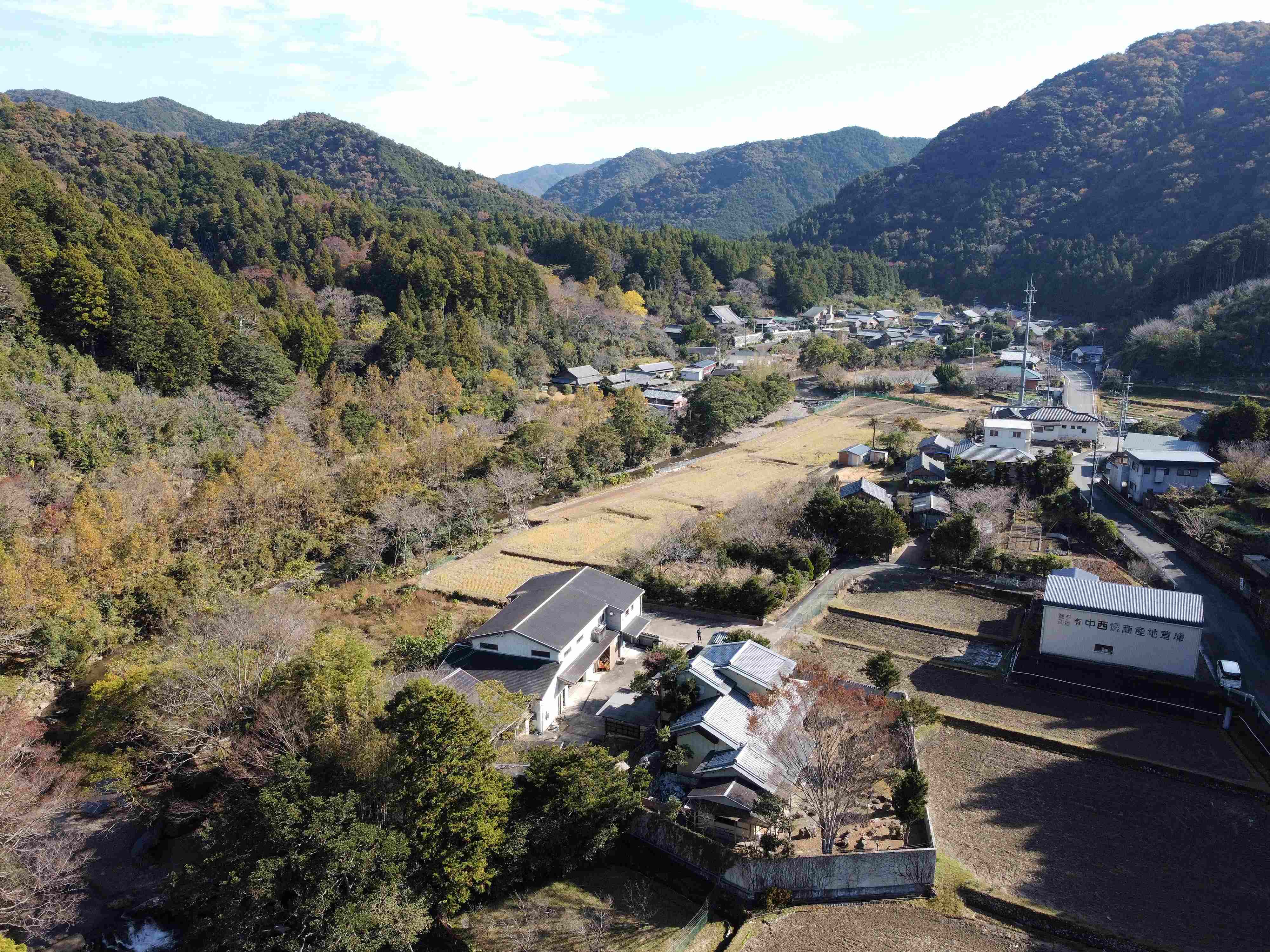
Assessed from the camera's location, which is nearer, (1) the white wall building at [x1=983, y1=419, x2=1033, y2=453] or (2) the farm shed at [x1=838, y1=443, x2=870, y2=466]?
(1) the white wall building at [x1=983, y1=419, x2=1033, y2=453]

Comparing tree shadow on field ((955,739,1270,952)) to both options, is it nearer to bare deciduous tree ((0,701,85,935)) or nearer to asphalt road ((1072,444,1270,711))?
asphalt road ((1072,444,1270,711))

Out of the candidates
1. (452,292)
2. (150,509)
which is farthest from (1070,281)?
(150,509)

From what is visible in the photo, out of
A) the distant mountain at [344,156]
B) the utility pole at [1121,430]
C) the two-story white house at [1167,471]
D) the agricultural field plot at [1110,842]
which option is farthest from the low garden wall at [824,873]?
the distant mountain at [344,156]

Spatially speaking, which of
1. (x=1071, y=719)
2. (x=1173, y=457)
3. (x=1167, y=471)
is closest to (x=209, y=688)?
(x=1071, y=719)

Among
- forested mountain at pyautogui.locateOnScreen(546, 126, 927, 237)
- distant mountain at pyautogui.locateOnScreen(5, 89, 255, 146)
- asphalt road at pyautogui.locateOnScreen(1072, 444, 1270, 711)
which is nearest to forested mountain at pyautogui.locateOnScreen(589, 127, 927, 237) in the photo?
forested mountain at pyautogui.locateOnScreen(546, 126, 927, 237)

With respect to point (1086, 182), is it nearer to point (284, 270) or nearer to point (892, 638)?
point (284, 270)

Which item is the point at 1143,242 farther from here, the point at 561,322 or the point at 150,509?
the point at 150,509
